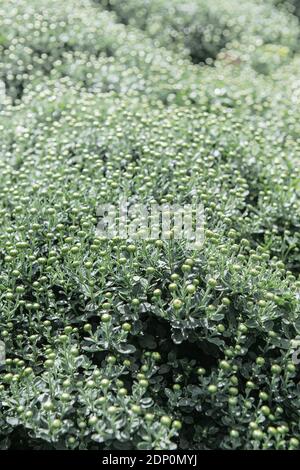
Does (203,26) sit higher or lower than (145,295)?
lower

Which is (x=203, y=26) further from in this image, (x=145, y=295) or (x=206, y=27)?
(x=145, y=295)

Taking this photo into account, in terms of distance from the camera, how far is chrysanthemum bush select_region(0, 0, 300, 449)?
2693 millimetres

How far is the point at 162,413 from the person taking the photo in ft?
8.89

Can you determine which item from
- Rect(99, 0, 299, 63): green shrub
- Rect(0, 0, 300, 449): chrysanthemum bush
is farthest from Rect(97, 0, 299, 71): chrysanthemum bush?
Rect(0, 0, 300, 449): chrysanthemum bush

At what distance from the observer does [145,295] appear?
298cm

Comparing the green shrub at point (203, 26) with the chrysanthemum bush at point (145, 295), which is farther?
the green shrub at point (203, 26)

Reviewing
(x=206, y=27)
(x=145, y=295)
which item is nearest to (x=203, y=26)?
(x=206, y=27)

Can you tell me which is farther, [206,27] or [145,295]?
[206,27]

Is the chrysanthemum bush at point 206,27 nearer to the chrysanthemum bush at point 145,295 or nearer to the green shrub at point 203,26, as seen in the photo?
the green shrub at point 203,26

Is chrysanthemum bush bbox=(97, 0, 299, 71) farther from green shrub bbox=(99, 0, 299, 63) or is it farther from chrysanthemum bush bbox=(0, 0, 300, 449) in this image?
chrysanthemum bush bbox=(0, 0, 300, 449)

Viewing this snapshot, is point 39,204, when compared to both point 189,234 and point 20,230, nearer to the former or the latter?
point 20,230

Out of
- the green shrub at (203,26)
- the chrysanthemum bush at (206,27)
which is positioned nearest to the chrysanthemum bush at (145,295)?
the chrysanthemum bush at (206,27)

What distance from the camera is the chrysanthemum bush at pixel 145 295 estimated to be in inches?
106

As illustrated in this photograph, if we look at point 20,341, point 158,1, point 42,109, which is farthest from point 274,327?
point 158,1
